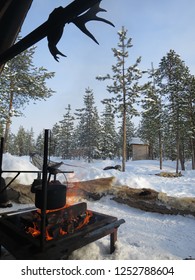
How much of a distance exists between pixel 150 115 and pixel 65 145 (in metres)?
32.4

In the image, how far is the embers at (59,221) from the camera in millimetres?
3213

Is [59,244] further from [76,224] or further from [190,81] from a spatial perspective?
[190,81]

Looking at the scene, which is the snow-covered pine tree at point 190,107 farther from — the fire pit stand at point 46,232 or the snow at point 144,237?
the fire pit stand at point 46,232

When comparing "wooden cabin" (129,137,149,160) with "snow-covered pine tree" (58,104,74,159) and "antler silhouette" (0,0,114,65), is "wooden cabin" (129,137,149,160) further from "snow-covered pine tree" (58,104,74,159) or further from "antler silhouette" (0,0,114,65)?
"antler silhouette" (0,0,114,65)

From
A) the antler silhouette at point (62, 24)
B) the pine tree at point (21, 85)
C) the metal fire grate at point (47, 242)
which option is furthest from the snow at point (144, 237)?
the pine tree at point (21, 85)

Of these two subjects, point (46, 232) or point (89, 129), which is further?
point (89, 129)

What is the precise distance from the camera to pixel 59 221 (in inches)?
133

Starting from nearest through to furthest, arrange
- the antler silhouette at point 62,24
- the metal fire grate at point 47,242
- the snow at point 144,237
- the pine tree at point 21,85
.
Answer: the antler silhouette at point 62,24, the metal fire grate at point 47,242, the snow at point 144,237, the pine tree at point 21,85

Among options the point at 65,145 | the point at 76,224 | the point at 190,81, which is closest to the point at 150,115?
the point at 190,81

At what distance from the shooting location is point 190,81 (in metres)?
26.5

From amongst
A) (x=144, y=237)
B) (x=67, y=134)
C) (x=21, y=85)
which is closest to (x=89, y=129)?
(x=67, y=134)

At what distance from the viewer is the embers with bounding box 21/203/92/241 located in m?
3.21

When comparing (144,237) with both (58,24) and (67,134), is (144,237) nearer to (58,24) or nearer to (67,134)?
(58,24)

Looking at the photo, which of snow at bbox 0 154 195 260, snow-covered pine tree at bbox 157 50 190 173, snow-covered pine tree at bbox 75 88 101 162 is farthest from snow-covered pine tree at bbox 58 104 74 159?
snow at bbox 0 154 195 260
